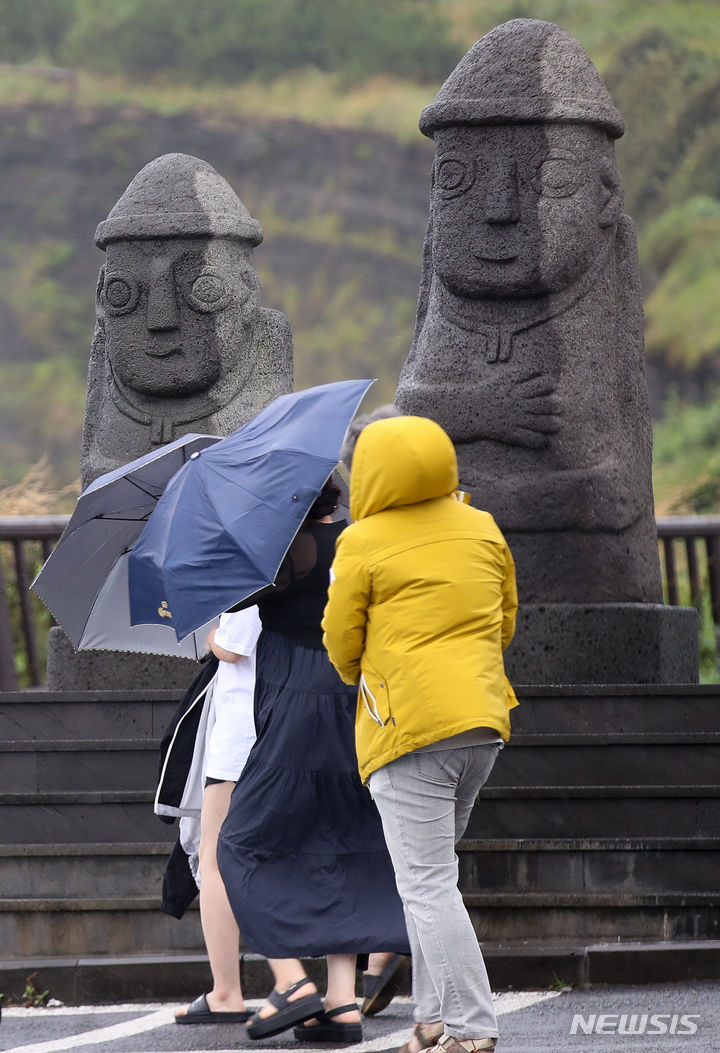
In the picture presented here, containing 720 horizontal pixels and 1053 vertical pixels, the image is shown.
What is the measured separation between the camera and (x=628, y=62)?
2544cm

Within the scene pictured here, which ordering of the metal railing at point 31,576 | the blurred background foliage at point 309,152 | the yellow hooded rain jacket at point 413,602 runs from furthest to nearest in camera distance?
the blurred background foliage at point 309,152
the metal railing at point 31,576
the yellow hooded rain jacket at point 413,602

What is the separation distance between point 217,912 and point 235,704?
0.56 meters

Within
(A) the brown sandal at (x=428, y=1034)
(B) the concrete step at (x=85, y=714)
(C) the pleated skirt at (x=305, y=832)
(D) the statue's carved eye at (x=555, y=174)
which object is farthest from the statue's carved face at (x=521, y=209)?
(A) the brown sandal at (x=428, y=1034)

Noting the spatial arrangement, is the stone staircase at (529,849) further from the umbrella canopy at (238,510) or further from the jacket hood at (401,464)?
the jacket hood at (401,464)

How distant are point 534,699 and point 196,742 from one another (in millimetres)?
1861

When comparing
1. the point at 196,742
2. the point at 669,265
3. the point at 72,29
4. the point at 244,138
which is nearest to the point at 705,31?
the point at 669,265

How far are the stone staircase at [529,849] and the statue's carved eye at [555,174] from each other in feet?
6.91

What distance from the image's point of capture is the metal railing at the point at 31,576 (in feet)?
29.6

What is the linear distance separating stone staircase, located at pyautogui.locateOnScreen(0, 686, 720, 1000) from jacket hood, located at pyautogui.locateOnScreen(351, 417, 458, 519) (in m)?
1.83

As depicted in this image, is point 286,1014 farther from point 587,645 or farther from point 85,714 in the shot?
point 587,645

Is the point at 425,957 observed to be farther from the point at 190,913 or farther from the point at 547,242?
the point at 547,242

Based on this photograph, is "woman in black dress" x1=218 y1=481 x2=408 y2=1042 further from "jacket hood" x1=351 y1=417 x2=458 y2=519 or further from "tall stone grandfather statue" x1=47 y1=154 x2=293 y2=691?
"tall stone grandfather statue" x1=47 y1=154 x2=293 y2=691

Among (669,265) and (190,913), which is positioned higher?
(669,265)

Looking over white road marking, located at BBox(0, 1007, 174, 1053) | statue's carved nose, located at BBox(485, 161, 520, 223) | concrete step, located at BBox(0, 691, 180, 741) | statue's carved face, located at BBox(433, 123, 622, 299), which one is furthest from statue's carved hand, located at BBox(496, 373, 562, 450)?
white road marking, located at BBox(0, 1007, 174, 1053)
